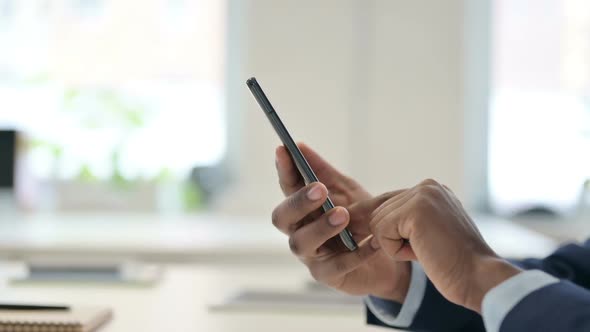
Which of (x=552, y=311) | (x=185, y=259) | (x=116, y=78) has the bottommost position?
(x=552, y=311)

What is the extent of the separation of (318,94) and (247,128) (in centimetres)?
38

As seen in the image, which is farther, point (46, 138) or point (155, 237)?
point (46, 138)

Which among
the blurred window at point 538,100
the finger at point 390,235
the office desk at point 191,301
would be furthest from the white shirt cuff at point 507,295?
the blurred window at point 538,100

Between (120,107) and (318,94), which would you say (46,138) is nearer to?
(120,107)

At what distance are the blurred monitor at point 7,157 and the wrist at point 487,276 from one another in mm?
3092

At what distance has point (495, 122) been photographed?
13.7ft

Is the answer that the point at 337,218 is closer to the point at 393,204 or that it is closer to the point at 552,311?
the point at 393,204

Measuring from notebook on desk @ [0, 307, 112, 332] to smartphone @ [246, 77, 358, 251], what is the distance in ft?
1.21

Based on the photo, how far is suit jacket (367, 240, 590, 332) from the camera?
0.76 metres

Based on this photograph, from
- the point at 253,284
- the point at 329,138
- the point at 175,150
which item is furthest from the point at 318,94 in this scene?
the point at 253,284

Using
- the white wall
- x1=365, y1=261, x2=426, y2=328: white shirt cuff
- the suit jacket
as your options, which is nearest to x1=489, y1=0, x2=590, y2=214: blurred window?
the white wall

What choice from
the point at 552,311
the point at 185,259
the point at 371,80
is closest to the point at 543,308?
the point at 552,311

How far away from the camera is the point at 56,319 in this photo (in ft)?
3.77

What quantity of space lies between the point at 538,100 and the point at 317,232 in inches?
131
